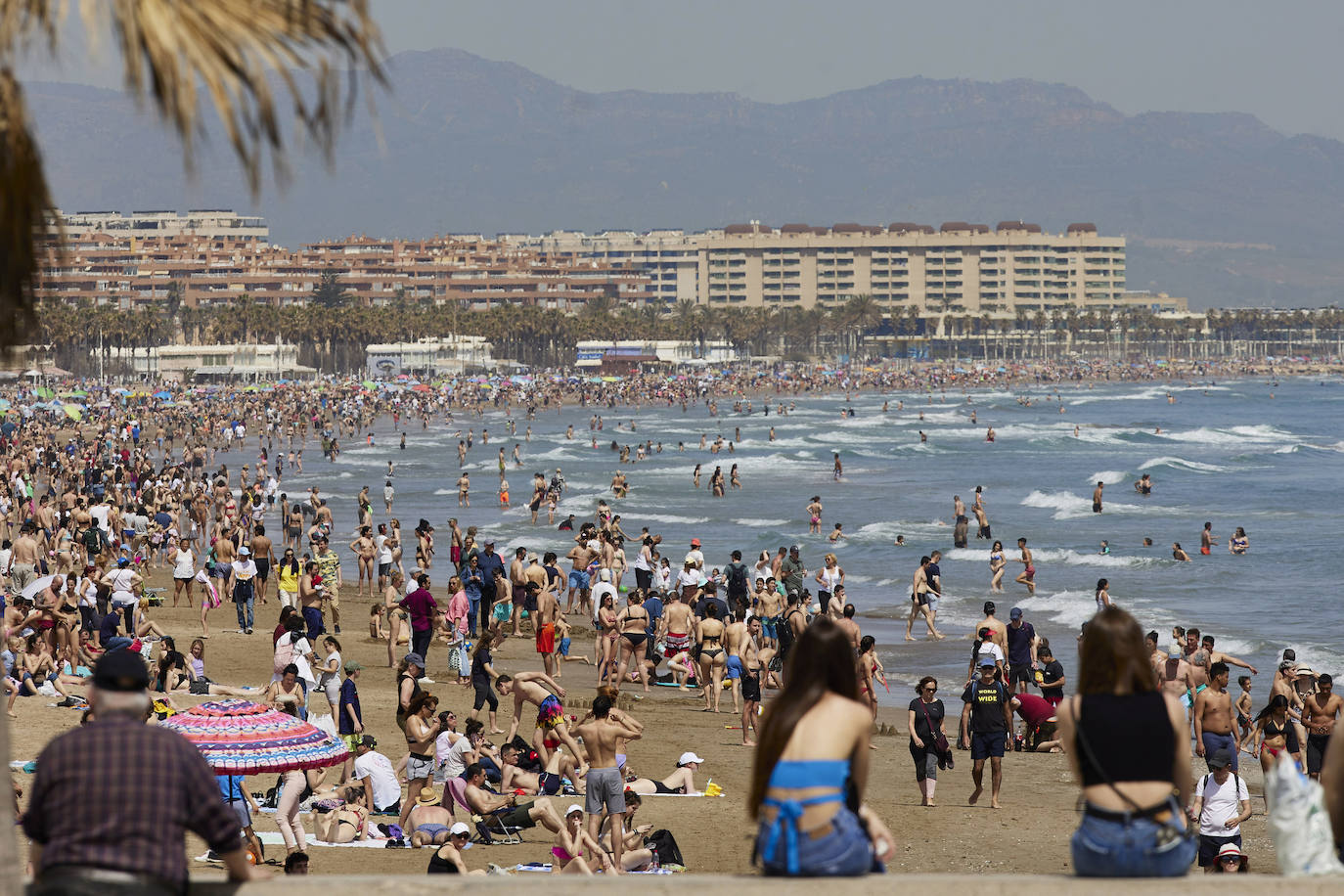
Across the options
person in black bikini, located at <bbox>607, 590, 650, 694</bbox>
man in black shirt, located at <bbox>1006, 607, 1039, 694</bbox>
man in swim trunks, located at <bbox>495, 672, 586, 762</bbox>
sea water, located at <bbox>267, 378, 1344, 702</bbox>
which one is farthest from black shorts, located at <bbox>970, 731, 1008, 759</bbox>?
sea water, located at <bbox>267, 378, 1344, 702</bbox>

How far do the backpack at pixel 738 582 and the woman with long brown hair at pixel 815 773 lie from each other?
17240 millimetres

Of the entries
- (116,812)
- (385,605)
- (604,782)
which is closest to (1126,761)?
(116,812)

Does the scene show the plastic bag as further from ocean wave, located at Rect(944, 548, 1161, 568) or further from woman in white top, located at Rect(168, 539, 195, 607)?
ocean wave, located at Rect(944, 548, 1161, 568)

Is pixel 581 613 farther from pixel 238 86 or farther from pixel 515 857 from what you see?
→ pixel 238 86

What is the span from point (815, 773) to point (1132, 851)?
0.81 metres

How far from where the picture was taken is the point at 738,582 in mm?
21375

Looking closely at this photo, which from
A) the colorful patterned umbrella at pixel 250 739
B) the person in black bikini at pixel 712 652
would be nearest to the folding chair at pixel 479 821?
the colorful patterned umbrella at pixel 250 739

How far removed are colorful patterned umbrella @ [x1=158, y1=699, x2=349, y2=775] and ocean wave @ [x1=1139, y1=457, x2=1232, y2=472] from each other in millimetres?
53152

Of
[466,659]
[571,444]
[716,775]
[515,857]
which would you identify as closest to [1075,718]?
[515,857]

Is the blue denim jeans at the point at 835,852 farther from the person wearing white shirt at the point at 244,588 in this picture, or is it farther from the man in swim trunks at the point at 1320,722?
the person wearing white shirt at the point at 244,588

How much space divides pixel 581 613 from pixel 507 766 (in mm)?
12284

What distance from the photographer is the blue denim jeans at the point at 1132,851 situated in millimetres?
3869

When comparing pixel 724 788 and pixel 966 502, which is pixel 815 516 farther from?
pixel 724 788

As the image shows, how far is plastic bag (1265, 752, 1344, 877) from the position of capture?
3.88 meters
